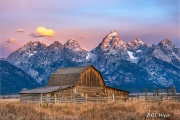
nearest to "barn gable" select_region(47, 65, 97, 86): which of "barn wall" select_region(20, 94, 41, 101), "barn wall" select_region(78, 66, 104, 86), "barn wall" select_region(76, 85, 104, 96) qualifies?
"barn wall" select_region(78, 66, 104, 86)

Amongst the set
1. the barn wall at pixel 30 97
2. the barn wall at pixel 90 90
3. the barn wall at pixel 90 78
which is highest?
the barn wall at pixel 90 78

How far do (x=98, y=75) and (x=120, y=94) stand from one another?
480cm

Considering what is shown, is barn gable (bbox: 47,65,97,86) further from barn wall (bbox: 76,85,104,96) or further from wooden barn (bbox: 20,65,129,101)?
barn wall (bbox: 76,85,104,96)

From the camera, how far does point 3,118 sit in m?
19.7

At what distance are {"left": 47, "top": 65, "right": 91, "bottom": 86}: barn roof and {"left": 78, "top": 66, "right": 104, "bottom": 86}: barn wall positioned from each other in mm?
627

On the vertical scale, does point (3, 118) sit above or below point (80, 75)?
below

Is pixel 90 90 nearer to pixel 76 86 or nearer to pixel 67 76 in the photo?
pixel 76 86

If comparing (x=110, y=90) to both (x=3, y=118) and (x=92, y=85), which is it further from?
(x=3, y=118)

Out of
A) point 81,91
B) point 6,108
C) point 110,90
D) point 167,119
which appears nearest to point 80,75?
point 81,91

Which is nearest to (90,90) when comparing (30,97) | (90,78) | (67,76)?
(90,78)

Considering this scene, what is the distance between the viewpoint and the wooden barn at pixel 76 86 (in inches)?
1970

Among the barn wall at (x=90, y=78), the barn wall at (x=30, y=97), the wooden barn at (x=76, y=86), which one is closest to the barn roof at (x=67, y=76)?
the wooden barn at (x=76, y=86)

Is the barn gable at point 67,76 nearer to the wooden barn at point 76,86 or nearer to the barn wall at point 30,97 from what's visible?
the wooden barn at point 76,86

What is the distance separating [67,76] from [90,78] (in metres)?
3.93
